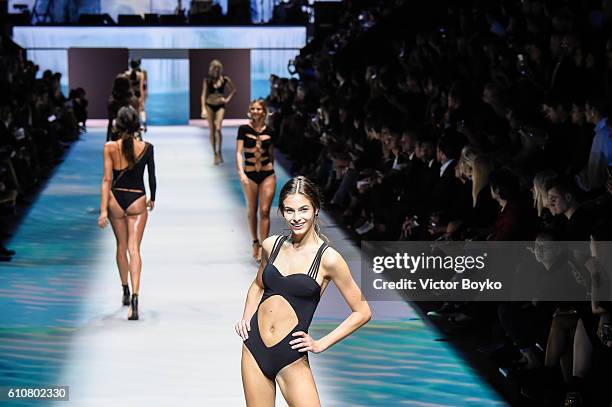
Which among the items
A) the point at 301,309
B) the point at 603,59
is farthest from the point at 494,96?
the point at 301,309

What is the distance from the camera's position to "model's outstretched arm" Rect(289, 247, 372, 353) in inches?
143

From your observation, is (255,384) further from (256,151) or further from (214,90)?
(214,90)

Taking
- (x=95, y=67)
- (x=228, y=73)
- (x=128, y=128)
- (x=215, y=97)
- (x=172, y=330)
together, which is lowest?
(x=228, y=73)

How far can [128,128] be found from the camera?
6633 mm

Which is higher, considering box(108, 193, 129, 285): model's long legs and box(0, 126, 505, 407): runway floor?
box(108, 193, 129, 285): model's long legs

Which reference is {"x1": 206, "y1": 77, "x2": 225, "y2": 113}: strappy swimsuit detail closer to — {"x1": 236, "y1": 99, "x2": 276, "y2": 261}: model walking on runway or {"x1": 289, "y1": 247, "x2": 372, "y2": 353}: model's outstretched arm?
{"x1": 236, "y1": 99, "x2": 276, "y2": 261}: model walking on runway

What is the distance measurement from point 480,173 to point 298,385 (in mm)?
3480

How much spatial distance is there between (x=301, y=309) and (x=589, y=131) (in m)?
4.12

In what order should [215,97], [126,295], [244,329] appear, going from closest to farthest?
1. [244,329]
2. [126,295]
3. [215,97]

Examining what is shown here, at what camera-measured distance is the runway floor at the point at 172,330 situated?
552 centimetres

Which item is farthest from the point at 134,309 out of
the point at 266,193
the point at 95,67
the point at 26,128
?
the point at 95,67

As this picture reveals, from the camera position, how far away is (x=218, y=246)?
30.9 ft

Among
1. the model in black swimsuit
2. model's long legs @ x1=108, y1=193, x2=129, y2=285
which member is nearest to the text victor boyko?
the model in black swimsuit

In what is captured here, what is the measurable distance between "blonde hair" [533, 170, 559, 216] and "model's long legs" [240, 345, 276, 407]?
2.48 m
